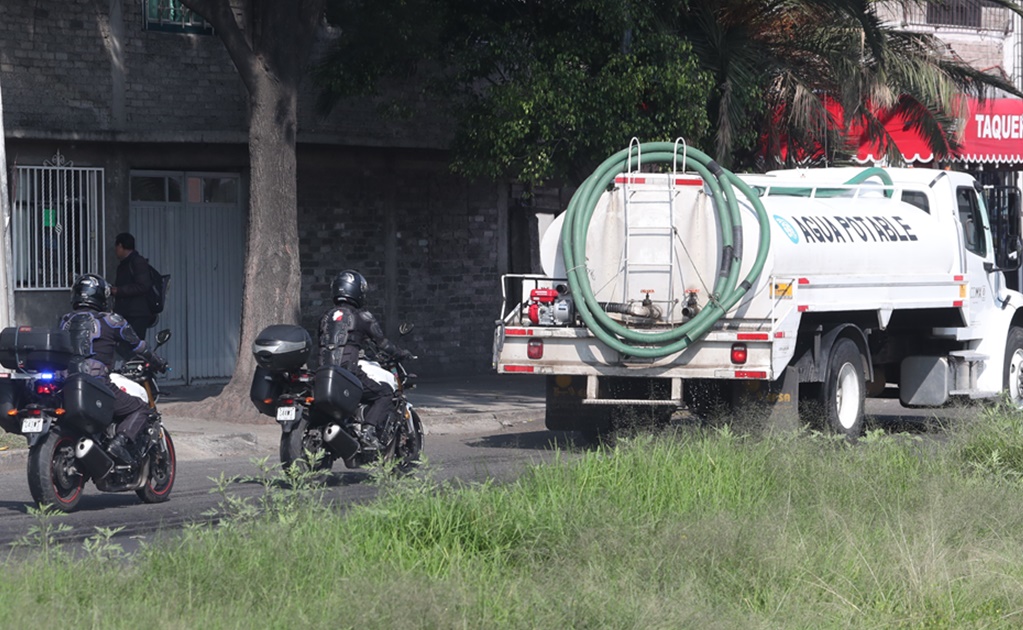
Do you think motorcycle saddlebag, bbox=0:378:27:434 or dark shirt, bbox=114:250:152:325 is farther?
dark shirt, bbox=114:250:152:325

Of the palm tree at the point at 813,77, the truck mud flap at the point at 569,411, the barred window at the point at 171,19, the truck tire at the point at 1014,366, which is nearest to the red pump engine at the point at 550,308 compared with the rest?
the truck mud flap at the point at 569,411

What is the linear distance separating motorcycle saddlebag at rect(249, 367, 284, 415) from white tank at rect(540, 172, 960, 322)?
10.8 feet

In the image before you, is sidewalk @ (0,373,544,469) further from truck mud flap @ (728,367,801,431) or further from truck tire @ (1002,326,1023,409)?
truck tire @ (1002,326,1023,409)

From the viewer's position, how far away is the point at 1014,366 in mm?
15234

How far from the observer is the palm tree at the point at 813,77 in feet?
57.3

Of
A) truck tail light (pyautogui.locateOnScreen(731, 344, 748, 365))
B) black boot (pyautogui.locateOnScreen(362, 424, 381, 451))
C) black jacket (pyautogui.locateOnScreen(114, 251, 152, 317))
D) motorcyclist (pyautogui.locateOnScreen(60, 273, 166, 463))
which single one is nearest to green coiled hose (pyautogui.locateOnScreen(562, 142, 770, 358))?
truck tail light (pyautogui.locateOnScreen(731, 344, 748, 365))

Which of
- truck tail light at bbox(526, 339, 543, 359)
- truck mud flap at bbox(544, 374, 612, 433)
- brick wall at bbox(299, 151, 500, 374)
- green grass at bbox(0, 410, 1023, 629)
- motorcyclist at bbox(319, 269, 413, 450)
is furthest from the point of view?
brick wall at bbox(299, 151, 500, 374)

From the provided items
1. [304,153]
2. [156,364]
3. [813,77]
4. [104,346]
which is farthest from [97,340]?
[813,77]

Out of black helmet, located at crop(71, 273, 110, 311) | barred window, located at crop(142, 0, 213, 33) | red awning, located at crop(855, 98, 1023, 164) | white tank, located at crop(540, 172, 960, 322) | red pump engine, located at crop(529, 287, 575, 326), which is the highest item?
barred window, located at crop(142, 0, 213, 33)

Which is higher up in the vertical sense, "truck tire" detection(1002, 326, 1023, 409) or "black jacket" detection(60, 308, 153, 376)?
"black jacket" detection(60, 308, 153, 376)

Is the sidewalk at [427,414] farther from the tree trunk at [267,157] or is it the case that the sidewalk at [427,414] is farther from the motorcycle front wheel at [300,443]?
the motorcycle front wheel at [300,443]

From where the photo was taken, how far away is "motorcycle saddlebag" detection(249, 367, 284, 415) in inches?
405

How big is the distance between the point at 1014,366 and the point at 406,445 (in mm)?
7053

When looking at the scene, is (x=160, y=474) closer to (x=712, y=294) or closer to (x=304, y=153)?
(x=712, y=294)
